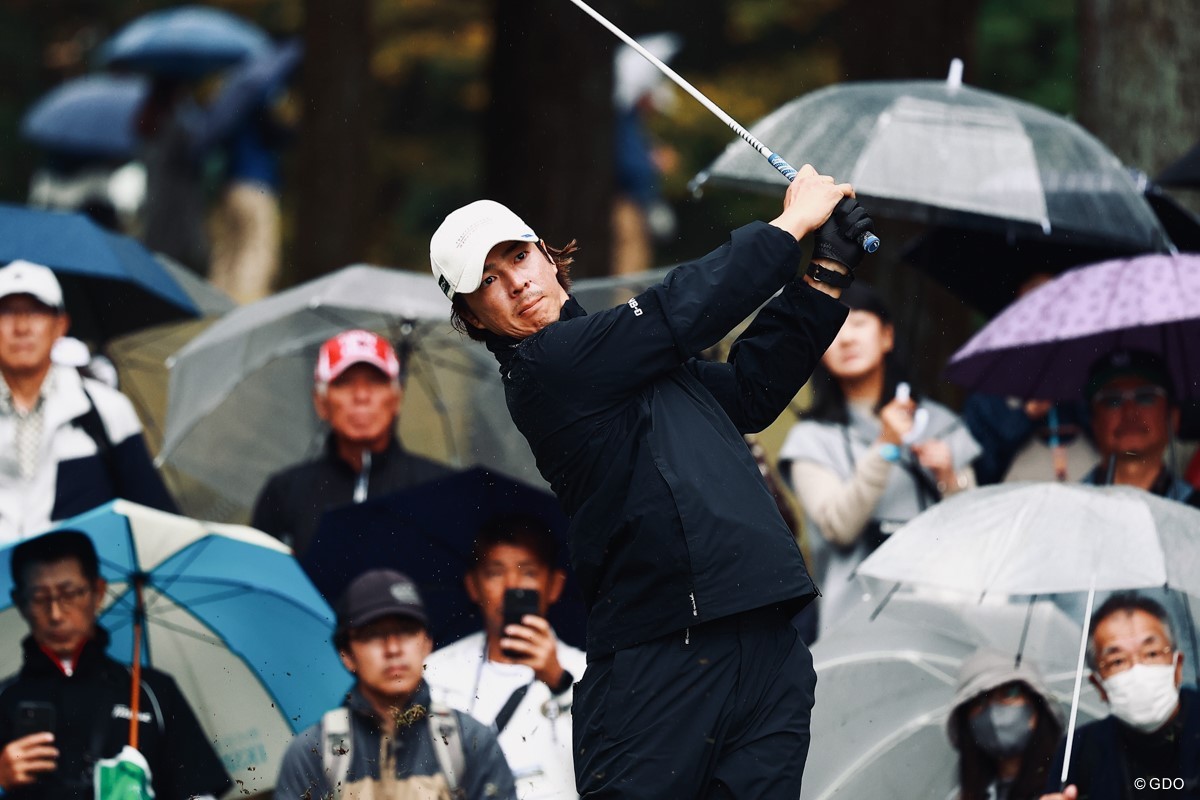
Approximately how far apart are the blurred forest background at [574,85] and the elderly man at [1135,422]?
145 centimetres

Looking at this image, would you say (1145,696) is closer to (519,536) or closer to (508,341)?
(519,536)

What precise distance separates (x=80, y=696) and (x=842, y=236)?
121 inches

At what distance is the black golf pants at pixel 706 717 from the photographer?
4.66 meters

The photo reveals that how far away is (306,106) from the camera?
14.2 m

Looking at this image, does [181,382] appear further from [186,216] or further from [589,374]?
[186,216]

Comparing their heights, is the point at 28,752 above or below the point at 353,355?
below

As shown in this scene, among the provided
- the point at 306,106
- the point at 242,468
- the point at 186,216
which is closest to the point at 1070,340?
the point at 242,468

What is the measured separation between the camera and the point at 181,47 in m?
16.2

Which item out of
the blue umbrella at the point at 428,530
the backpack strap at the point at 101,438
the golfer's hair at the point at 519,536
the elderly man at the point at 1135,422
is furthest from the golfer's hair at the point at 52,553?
the elderly man at the point at 1135,422

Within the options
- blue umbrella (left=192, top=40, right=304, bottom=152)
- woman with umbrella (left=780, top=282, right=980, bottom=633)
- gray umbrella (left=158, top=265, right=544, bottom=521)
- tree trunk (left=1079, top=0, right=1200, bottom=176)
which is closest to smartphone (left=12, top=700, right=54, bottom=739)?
gray umbrella (left=158, top=265, right=544, bottom=521)

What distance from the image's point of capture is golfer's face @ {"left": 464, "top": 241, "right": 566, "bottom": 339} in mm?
4867

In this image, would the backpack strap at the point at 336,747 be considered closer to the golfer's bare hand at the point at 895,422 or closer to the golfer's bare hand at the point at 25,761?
the golfer's bare hand at the point at 25,761

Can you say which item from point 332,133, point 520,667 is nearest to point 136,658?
point 520,667

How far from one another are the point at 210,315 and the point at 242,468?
3.54 feet
